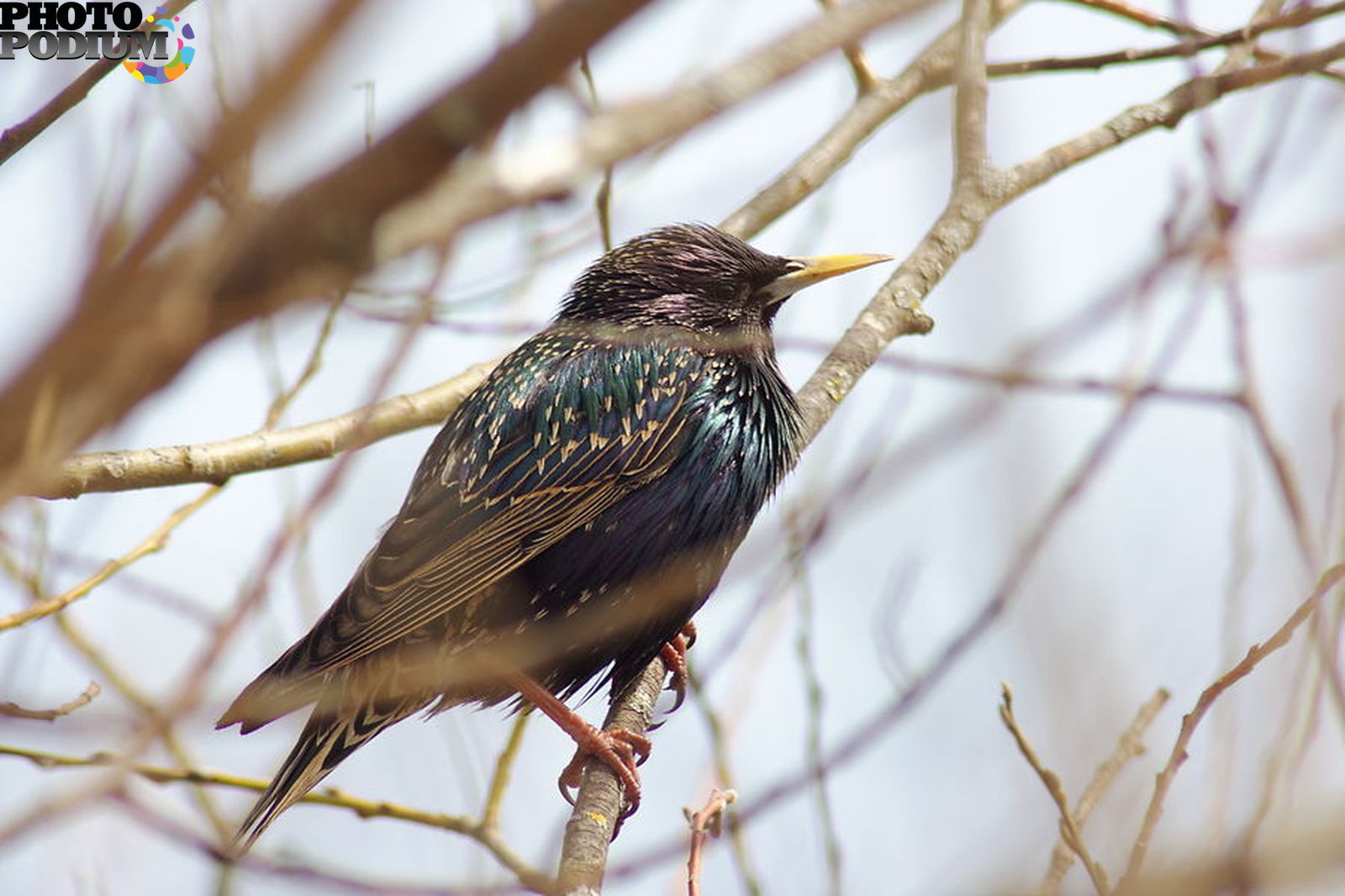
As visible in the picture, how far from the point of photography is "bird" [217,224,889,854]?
4.35 meters

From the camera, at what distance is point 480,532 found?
14.7ft

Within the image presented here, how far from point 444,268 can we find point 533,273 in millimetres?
2963

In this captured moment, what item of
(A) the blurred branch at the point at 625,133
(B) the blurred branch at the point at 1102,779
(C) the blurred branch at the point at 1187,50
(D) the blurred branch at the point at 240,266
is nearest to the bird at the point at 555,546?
(C) the blurred branch at the point at 1187,50

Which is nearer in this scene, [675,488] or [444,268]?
[444,268]

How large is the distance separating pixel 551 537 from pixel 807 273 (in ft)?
4.30

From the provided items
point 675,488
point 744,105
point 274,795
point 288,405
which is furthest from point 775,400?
point 744,105

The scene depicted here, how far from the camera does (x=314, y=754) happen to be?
4234mm

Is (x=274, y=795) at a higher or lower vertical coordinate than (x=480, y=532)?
lower

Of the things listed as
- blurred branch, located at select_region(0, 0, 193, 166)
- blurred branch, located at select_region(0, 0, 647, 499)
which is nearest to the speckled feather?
blurred branch, located at select_region(0, 0, 193, 166)

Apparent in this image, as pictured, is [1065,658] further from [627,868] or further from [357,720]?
[357,720]

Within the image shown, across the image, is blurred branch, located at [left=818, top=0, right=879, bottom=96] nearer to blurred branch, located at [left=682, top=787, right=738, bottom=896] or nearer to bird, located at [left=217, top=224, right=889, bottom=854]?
bird, located at [left=217, top=224, right=889, bottom=854]

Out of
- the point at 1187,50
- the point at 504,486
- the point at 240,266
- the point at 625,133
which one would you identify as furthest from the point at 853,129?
the point at 240,266

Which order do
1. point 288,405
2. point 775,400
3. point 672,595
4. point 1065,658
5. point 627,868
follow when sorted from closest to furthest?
point 1065,658 → point 627,868 → point 288,405 → point 672,595 → point 775,400

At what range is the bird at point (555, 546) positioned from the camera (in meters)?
4.35
